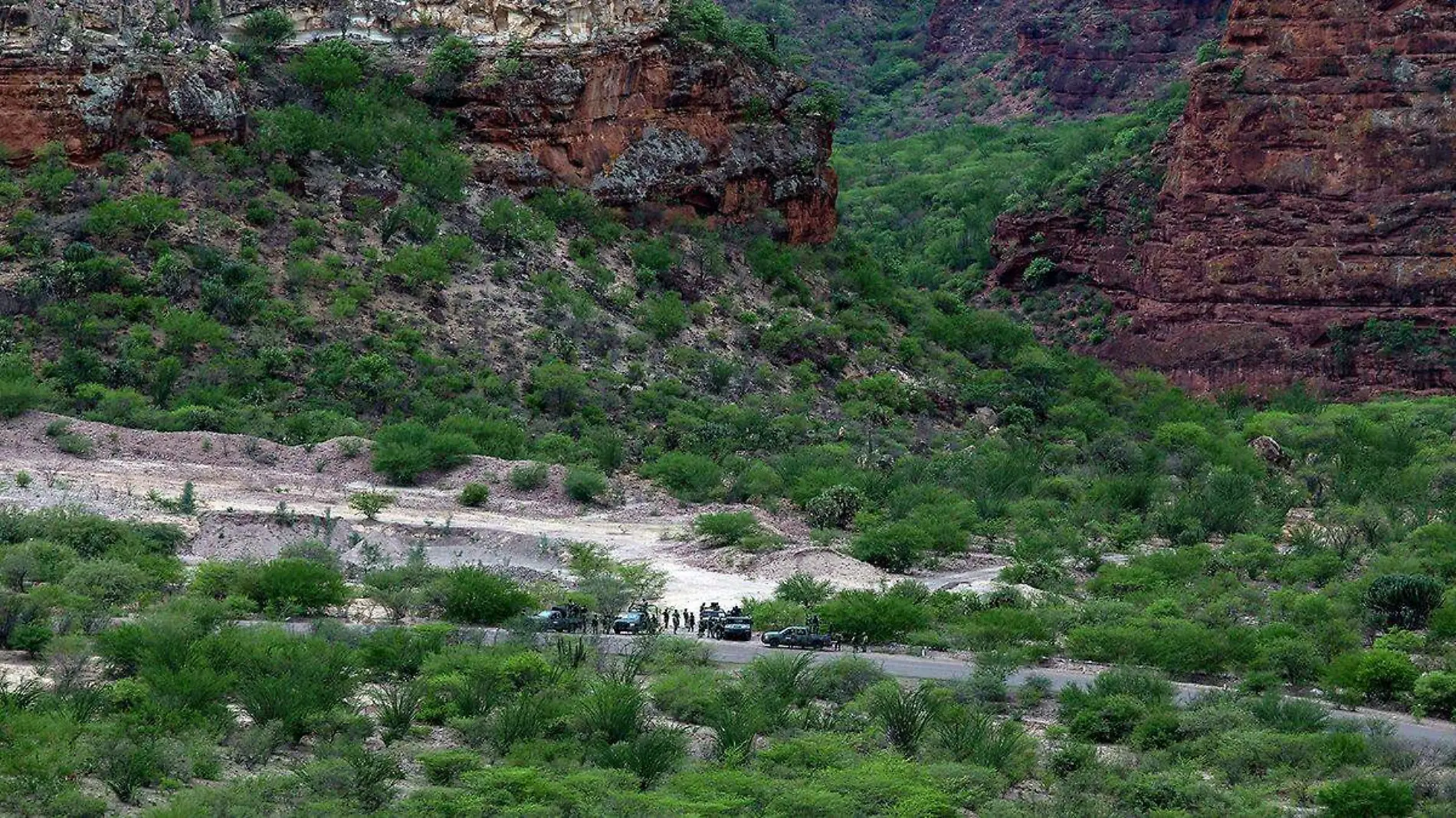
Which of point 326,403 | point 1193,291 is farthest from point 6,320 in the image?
point 1193,291

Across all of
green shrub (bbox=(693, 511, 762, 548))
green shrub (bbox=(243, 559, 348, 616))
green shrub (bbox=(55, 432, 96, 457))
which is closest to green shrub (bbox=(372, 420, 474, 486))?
green shrub (bbox=(55, 432, 96, 457))

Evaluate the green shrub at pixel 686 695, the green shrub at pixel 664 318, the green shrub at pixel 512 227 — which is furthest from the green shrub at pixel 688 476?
the green shrub at pixel 686 695

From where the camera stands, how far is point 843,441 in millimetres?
67625

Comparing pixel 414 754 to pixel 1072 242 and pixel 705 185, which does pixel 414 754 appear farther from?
pixel 1072 242

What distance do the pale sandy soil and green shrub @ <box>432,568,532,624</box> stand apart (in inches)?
160

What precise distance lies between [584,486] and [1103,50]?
78.0 m

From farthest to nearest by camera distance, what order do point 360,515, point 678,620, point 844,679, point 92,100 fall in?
1. point 92,100
2. point 360,515
3. point 678,620
4. point 844,679

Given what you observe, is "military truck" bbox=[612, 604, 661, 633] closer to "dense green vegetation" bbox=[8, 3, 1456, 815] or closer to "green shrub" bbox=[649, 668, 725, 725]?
"dense green vegetation" bbox=[8, 3, 1456, 815]

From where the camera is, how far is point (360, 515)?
177ft

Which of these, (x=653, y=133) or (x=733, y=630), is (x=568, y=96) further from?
(x=733, y=630)

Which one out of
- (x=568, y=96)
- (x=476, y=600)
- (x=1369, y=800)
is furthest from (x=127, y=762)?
(x=568, y=96)

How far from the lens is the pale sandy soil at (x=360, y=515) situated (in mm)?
51125

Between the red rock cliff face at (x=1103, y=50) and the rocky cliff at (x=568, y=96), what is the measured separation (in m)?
48.8

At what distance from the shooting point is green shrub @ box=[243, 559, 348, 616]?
44906 millimetres
